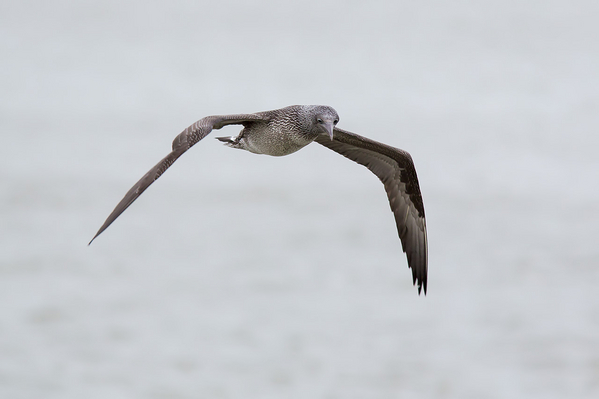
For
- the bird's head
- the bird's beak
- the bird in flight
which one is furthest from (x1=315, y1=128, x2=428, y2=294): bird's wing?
the bird's beak

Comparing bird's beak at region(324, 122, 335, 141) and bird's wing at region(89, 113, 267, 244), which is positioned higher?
bird's beak at region(324, 122, 335, 141)

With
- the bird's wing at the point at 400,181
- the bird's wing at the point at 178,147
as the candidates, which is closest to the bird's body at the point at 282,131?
the bird's wing at the point at 178,147

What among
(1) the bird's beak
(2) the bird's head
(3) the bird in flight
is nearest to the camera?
(3) the bird in flight

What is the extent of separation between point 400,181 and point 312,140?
8.57 feet

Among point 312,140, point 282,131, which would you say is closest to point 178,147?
point 282,131

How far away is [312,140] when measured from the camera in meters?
10.4

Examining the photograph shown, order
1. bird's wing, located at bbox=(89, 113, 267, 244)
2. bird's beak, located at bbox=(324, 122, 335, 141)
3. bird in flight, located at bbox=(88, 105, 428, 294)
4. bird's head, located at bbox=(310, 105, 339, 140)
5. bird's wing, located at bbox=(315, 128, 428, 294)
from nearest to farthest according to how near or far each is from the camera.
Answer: bird's wing, located at bbox=(89, 113, 267, 244) < bird in flight, located at bbox=(88, 105, 428, 294) < bird's beak, located at bbox=(324, 122, 335, 141) < bird's head, located at bbox=(310, 105, 339, 140) < bird's wing, located at bbox=(315, 128, 428, 294)

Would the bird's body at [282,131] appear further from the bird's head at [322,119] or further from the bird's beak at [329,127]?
the bird's beak at [329,127]

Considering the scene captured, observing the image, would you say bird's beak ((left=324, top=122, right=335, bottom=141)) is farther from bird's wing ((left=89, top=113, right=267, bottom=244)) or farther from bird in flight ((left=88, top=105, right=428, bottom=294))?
bird's wing ((left=89, top=113, right=267, bottom=244))

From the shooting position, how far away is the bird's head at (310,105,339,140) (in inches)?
391

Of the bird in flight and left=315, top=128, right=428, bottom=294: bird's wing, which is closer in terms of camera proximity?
the bird in flight

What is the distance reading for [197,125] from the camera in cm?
917

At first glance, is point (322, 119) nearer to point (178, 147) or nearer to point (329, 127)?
point (329, 127)

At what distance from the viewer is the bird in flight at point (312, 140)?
882cm
